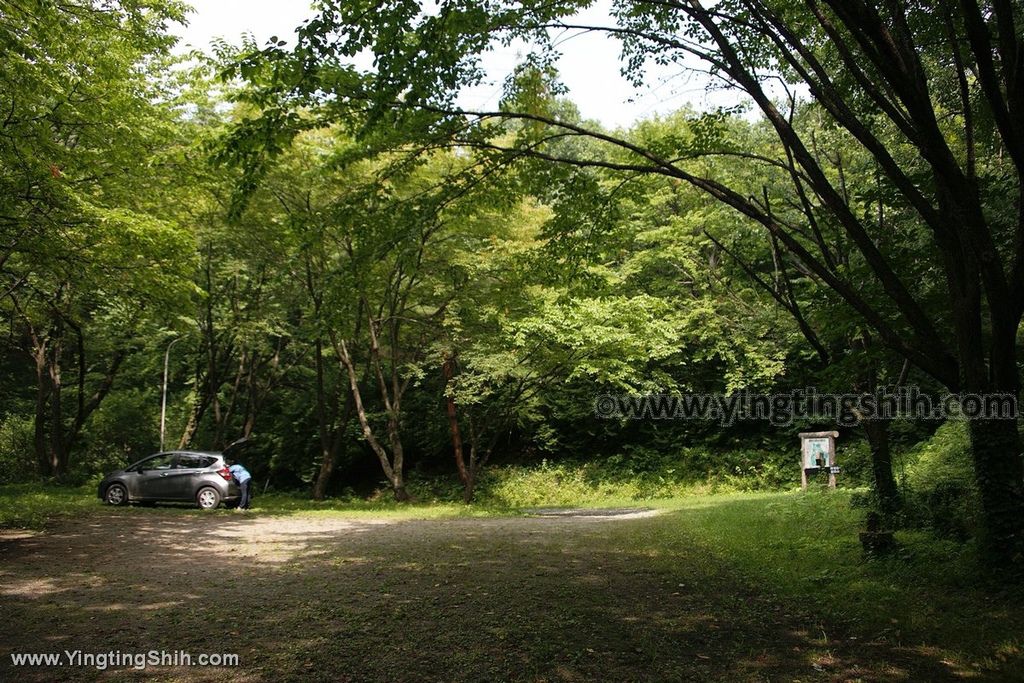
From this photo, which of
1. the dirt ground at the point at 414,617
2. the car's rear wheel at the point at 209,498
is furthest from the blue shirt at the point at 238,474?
the dirt ground at the point at 414,617

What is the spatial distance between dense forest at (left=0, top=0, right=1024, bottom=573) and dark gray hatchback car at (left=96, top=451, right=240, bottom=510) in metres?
3.71

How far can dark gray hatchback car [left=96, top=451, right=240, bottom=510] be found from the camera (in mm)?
15898

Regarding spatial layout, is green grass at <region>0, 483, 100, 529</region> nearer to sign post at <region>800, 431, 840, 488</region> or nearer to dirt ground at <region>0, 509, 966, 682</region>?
dirt ground at <region>0, 509, 966, 682</region>

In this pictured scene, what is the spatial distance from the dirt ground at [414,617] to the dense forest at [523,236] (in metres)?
2.70

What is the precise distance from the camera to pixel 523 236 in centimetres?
1812

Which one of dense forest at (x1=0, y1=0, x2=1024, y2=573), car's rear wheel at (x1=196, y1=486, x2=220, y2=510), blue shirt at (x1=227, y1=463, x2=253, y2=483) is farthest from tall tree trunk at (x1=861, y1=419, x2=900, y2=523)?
car's rear wheel at (x1=196, y1=486, x2=220, y2=510)

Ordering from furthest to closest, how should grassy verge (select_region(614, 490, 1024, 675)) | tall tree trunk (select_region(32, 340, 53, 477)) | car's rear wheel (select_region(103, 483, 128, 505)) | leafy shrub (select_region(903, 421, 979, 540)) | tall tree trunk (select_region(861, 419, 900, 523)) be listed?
tall tree trunk (select_region(32, 340, 53, 477))
car's rear wheel (select_region(103, 483, 128, 505))
tall tree trunk (select_region(861, 419, 900, 523))
leafy shrub (select_region(903, 421, 979, 540))
grassy verge (select_region(614, 490, 1024, 675))

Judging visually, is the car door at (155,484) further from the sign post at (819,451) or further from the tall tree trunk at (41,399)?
the sign post at (819,451)

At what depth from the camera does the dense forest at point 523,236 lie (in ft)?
20.7

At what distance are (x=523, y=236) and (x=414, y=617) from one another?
1362 centimetres

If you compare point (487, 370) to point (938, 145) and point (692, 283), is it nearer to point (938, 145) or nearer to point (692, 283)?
point (692, 283)

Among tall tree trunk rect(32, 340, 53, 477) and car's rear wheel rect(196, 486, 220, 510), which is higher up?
tall tree trunk rect(32, 340, 53, 477)

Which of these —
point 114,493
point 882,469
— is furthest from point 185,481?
point 882,469

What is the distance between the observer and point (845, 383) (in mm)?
8742
